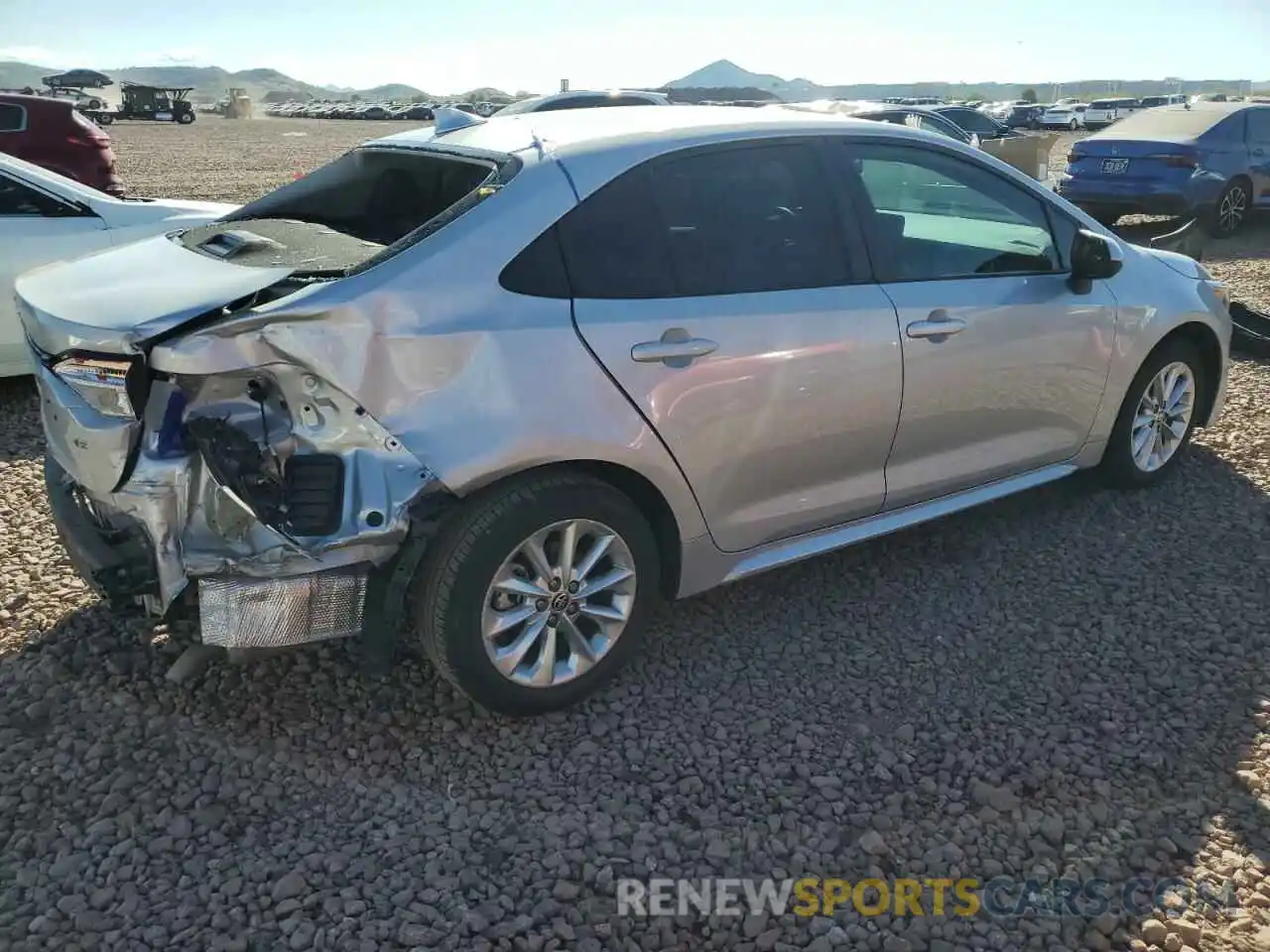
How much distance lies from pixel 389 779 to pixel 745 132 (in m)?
2.30

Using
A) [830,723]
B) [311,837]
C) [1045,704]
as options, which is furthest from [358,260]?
[1045,704]

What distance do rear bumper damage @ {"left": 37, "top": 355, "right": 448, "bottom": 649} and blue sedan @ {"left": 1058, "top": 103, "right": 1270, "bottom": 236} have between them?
1160 centimetres

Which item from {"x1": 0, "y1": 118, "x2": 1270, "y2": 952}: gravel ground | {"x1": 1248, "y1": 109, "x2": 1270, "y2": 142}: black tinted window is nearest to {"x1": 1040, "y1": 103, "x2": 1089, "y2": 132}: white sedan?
{"x1": 1248, "y1": 109, "x2": 1270, "y2": 142}: black tinted window

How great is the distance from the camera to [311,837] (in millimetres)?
2721

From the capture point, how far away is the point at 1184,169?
11.8 meters

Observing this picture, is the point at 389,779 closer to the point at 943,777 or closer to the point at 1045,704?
the point at 943,777

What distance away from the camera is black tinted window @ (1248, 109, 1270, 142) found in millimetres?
12430

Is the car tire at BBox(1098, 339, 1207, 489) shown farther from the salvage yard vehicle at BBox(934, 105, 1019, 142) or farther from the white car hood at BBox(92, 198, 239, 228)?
the salvage yard vehicle at BBox(934, 105, 1019, 142)

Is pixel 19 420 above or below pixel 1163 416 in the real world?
below

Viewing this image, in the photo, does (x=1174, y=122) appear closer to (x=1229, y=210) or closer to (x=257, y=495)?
(x=1229, y=210)

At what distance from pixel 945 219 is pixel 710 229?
1.38 metres

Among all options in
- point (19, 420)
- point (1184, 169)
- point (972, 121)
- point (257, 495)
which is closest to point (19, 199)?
point (19, 420)

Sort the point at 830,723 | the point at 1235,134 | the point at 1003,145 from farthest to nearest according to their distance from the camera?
the point at 1003,145 < the point at 1235,134 < the point at 830,723

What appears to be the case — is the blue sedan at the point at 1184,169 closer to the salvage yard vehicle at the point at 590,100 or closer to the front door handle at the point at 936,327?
the salvage yard vehicle at the point at 590,100
